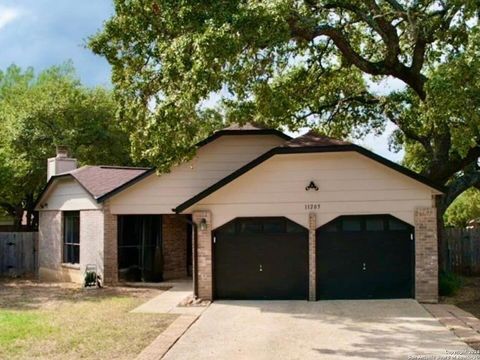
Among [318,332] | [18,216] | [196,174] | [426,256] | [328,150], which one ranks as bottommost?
[318,332]

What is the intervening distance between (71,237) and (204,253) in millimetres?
7213

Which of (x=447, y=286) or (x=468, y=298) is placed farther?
(x=447, y=286)

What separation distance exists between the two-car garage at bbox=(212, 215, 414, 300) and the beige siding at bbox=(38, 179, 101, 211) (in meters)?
5.69

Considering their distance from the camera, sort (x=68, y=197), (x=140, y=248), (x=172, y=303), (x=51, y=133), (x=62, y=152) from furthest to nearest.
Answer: (x=51, y=133), (x=62, y=152), (x=68, y=197), (x=140, y=248), (x=172, y=303)

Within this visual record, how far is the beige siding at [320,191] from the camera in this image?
46.4ft

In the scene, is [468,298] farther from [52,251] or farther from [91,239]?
[52,251]

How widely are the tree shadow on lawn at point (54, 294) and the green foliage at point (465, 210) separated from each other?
23091 millimetres

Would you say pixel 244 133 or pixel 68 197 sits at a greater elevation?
pixel 244 133

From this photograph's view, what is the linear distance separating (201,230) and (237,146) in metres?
3.77

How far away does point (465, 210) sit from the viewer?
110 feet

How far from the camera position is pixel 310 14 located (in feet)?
47.4

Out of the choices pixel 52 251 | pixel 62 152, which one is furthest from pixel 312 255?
pixel 62 152

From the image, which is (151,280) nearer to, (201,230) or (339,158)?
→ (201,230)

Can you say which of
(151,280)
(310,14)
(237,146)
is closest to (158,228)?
(151,280)
